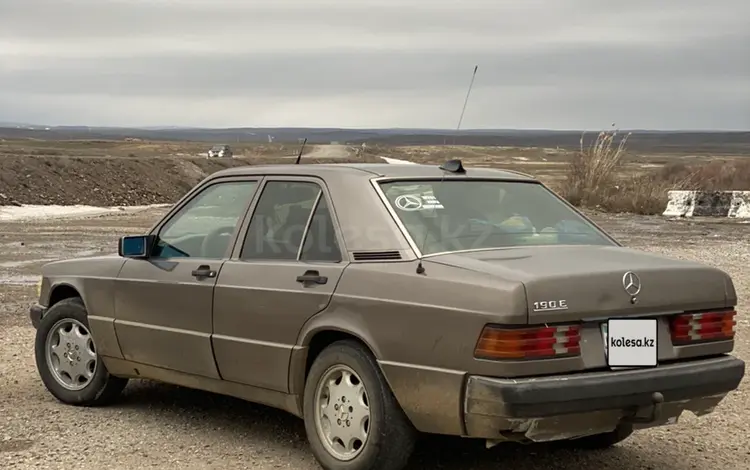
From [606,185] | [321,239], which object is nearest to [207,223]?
[321,239]

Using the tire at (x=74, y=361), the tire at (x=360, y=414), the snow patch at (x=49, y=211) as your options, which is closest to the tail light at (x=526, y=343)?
the tire at (x=360, y=414)

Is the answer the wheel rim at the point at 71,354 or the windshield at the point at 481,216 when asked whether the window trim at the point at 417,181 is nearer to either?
the windshield at the point at 481,216

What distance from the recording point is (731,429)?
6430 millimetres

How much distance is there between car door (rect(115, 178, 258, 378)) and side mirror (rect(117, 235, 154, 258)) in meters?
0.07

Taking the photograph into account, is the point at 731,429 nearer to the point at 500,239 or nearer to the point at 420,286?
the point at 500,239

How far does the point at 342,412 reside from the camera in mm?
5152

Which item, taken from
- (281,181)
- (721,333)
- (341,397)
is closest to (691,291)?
(721,333)

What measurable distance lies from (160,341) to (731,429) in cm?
351

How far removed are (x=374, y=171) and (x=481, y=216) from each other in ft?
2.12

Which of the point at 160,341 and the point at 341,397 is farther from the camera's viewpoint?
the point at 160,341

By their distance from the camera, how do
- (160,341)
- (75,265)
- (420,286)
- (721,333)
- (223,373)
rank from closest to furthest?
(420,286) < (721,333) < (223,373) < (160,341) < (75,265)

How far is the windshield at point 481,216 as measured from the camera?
5.23 m

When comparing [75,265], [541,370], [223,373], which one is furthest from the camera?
[75,265]

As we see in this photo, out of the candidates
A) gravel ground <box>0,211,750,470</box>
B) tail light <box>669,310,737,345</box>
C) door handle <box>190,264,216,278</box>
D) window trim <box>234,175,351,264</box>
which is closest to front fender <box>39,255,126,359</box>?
gravel ground <box>0,211,750,470</box>
